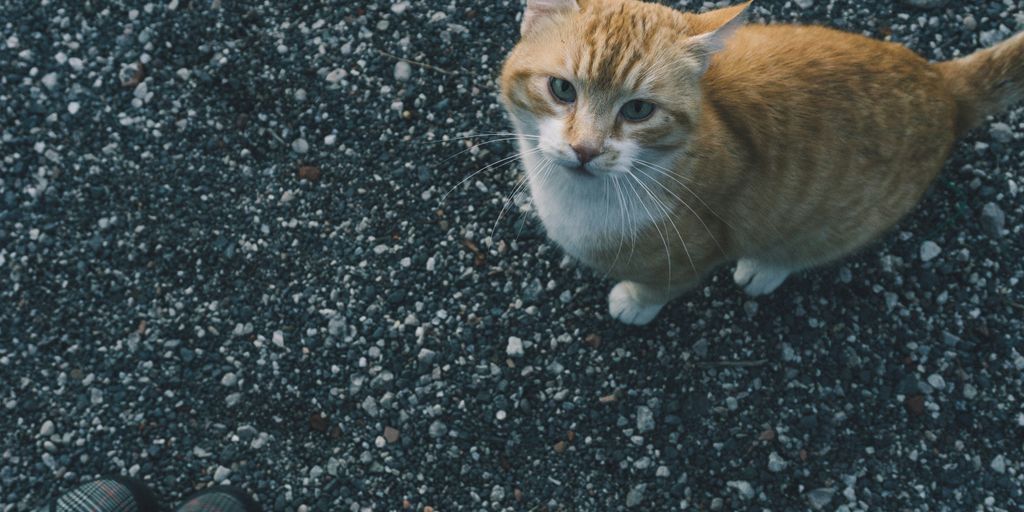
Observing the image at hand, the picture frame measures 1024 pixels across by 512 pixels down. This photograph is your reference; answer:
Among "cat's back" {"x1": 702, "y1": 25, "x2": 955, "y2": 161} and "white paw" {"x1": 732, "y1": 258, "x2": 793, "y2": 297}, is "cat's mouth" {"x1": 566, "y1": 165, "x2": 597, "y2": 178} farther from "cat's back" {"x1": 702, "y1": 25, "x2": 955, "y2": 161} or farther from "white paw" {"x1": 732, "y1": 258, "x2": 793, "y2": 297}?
"white paw" {"x1": 732, "y1": 258, "x2": 793, "y2": 297}

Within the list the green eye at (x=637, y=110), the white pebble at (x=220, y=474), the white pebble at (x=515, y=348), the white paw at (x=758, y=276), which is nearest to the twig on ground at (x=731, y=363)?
the white paw at (x=758, y=276)

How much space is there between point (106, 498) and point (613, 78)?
2.16 meters

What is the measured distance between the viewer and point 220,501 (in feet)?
8.26

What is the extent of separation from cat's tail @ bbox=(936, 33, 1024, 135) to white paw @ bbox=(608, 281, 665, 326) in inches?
42.3

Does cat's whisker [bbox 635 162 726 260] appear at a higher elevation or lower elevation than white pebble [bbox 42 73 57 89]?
higher

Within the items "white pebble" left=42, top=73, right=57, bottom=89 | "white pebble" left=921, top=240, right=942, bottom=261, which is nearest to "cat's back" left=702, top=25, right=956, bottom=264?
"white pebble" left=921, top=240, right=942, bottom=261

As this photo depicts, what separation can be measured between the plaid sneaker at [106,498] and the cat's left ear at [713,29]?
2.28 meters

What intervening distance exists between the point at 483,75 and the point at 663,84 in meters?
1.35

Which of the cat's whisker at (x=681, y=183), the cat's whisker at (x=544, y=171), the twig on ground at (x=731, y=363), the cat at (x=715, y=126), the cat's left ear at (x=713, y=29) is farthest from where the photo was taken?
the twig on ground at (x=731, y=363)

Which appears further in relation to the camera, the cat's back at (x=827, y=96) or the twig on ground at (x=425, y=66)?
the twig on ground at (x=425, y=66)

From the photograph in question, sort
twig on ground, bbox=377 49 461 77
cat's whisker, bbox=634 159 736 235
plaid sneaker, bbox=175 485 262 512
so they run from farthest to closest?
1. twig on ground, bbox=377 49 461 77
2. plaid sneaker, bbox=175 485 262 512
3. cat's whisker, bbox=634 159 736 235

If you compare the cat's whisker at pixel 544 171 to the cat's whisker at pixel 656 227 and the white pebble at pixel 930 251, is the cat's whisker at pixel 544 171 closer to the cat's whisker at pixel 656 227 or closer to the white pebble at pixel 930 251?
the cat's whisker at pixel 656 227

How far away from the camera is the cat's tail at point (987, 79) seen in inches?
80.5

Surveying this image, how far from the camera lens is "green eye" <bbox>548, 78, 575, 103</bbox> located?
1808mm
